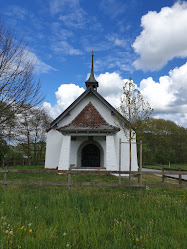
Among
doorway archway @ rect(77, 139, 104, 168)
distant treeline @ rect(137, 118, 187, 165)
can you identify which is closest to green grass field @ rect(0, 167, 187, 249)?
doorway archway @ rect(77, 139, 104, 168)

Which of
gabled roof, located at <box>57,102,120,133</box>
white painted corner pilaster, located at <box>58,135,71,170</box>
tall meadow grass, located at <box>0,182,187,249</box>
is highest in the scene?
gabled roof, located at <box>57,102,120,133</box>

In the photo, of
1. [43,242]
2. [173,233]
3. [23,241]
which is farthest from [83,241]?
[173,233]

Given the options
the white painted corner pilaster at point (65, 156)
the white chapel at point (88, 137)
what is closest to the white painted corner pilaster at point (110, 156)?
the white chapel at point (88, 137)

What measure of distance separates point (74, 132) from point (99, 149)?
309cm

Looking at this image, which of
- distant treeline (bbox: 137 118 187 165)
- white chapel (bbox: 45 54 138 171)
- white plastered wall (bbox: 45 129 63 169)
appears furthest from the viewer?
distant treeline (bbox: 137 118 187 165)

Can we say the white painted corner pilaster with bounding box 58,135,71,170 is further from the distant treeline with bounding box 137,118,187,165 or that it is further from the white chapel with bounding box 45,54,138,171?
the distant treeline with bounding box 137,118,187,165

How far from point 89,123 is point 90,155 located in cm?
333

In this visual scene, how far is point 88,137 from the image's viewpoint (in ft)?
45.3

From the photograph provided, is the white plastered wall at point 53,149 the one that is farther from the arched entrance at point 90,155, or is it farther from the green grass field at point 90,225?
the green grass field at point 90,225

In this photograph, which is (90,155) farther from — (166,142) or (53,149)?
(166,142)

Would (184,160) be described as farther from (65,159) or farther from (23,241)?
(23,241)

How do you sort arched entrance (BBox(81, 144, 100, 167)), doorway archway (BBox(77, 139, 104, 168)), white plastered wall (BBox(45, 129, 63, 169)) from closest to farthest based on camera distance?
doorway archway (BBox(77, 139, 104, 168)) < arched entrance (BBox(81, 144, 100, 167)) < white plastered wall (BBox(45, 129, 63, 169))

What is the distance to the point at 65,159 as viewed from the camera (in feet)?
38.8

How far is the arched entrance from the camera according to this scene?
1418 cm
